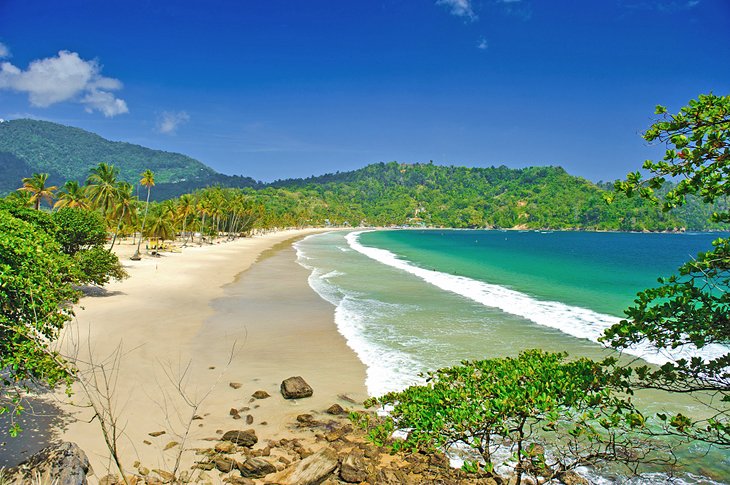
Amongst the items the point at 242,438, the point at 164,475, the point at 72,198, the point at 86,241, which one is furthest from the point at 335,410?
the point at 72,198

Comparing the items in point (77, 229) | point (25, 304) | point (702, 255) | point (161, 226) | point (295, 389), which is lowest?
point (295, 389)

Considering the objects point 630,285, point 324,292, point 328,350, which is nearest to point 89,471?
point 328,350

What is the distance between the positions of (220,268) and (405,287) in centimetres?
1953

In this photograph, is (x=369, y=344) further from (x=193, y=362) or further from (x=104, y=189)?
(x=104, y=189)

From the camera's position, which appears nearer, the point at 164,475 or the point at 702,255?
the point at 702,255

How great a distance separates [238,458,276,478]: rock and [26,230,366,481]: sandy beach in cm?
125

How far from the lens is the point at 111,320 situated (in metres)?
18.5

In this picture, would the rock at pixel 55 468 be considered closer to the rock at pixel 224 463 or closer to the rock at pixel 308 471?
the rock at pixel 224 463

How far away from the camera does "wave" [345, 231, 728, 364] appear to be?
15.9 m

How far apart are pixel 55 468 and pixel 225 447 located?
3053mm

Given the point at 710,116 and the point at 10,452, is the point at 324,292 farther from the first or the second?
the point at 710,116

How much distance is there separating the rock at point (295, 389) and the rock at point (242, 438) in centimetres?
217

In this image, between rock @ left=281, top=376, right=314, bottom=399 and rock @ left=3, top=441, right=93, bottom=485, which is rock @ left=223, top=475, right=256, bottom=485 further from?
rock @ left=281, top=376, right=314, bottom=399

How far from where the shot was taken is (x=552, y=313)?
2341 cm
